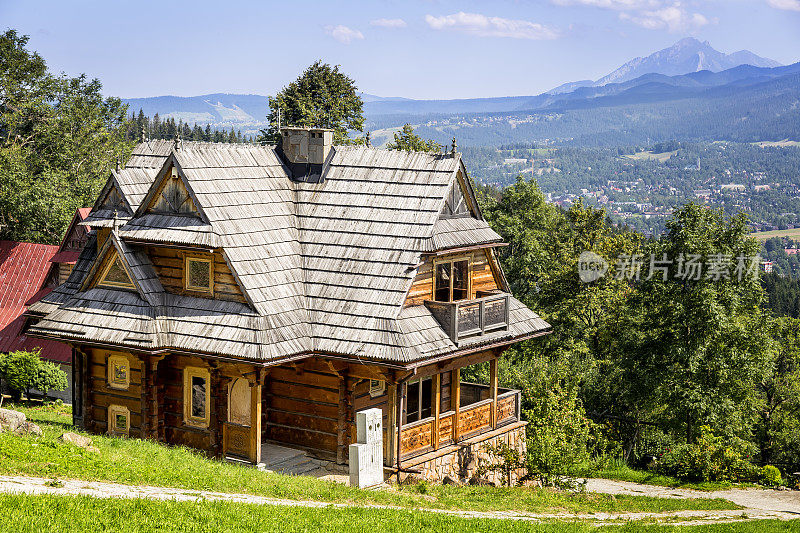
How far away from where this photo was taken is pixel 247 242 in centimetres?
2170

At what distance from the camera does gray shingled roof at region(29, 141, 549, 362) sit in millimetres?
20719

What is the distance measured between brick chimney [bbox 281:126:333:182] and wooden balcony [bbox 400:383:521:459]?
7183mm

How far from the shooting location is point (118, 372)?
2306 centimetres

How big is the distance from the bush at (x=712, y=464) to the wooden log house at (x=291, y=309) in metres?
8.19

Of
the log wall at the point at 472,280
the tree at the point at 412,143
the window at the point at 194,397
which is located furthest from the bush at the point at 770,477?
the tree at the point at 412,143

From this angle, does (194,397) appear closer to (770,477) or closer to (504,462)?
(504,462)

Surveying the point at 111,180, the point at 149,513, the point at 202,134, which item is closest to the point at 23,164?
the point at 111,180

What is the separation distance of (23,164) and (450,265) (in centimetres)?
3735

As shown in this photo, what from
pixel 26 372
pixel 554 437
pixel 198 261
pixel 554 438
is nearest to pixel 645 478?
pixel 554 437

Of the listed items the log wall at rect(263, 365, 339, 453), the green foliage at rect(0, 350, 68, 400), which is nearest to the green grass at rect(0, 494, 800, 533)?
the log wall at rect(263, 365, 339, 453)

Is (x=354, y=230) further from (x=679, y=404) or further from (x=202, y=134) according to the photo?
(x=202, y=134)

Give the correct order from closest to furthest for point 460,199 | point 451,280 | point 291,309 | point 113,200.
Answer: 1. point 291,309
2. point 451,280
3. point 460,199
4. point 113,200

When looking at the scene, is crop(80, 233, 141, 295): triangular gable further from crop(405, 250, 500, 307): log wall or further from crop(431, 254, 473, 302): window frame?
crop(431, 254, 473, 302): window frame
